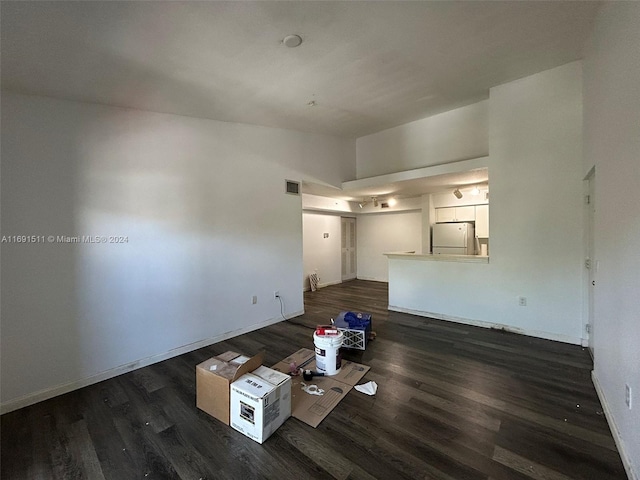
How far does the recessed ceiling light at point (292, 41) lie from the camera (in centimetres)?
212

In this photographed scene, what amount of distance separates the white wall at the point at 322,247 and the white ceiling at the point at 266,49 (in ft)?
12.0

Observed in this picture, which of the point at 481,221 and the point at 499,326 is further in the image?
the point at 481,221

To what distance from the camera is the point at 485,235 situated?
5355 millimetres

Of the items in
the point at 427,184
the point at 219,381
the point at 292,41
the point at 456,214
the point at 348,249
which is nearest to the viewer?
the point at 219,381

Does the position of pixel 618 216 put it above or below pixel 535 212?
below

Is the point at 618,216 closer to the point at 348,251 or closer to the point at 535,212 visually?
the point at 535,212

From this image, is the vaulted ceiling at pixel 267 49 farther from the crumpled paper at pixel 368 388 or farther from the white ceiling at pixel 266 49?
the crumpled paper at pixel 368 388

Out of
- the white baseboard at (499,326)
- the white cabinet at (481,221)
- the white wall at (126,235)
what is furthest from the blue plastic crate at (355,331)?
the white cabinet at (481,221)

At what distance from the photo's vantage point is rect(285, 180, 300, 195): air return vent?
14.0 feet

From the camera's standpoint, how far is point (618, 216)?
167cm

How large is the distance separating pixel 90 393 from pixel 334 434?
2.28 m

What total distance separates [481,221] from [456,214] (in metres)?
0.54

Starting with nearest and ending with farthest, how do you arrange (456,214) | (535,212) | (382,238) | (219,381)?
(219,381) < (535,212) < (456,214) < (382,238)

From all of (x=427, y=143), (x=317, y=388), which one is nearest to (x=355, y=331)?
(x=317, y=388)
